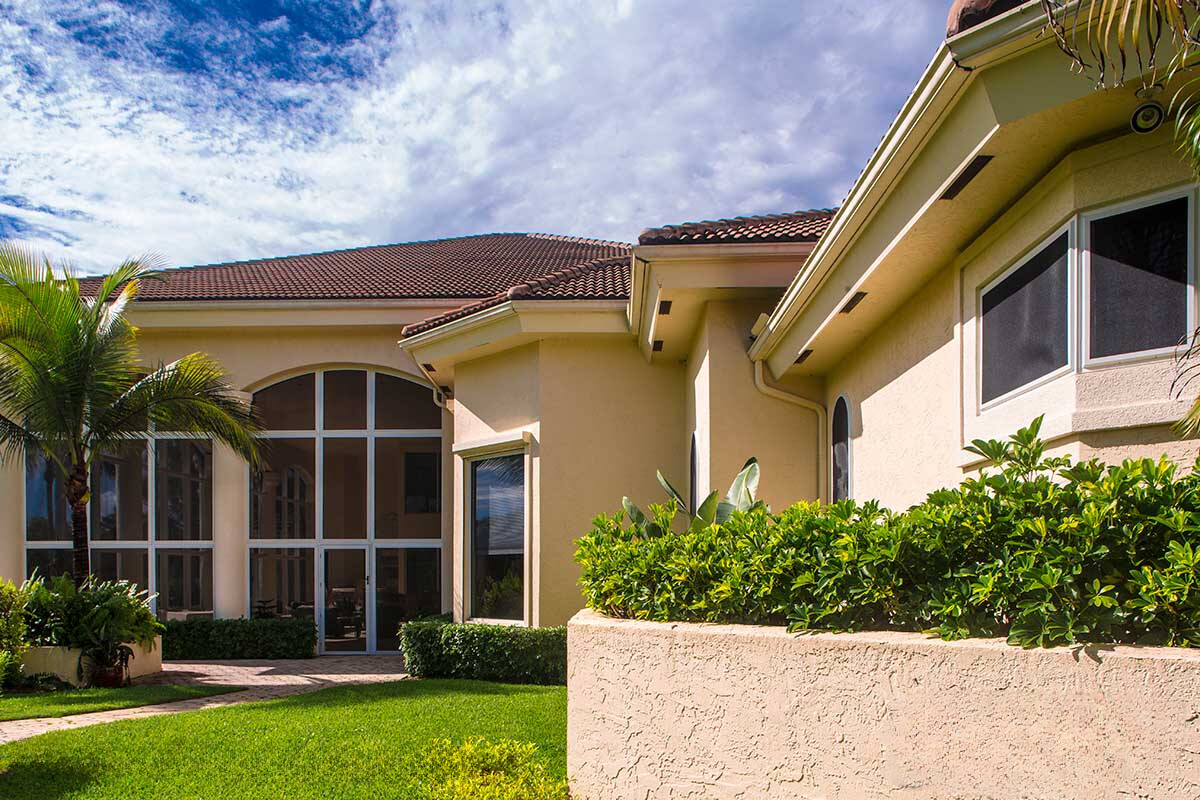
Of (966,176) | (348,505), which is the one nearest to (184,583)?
(348,505)

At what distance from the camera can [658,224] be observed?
32.2ft

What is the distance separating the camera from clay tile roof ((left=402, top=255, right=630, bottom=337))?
12.2 metres

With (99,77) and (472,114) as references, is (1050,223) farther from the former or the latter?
(99,77)

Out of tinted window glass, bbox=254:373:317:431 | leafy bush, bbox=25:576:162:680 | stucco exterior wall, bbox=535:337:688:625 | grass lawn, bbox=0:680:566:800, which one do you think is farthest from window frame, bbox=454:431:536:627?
leafy bush, bbox=25:576:162:680

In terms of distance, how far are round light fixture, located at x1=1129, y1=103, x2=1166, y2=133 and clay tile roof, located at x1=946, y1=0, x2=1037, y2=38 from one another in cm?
83

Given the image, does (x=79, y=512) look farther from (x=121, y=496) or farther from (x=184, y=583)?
(x=121, y=496)

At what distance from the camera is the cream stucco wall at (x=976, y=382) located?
4.61 metres

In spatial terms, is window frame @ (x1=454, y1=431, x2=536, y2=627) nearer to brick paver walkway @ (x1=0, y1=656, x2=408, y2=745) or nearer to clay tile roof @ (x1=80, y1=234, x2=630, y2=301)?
brick paver walkway @ (x1=0, y1=656, x2=408, y2=745)

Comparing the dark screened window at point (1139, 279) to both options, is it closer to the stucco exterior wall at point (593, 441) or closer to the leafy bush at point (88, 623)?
the stucco exterior wall at point (593, 441)

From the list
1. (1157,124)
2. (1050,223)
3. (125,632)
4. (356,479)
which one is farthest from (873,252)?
(356,479)

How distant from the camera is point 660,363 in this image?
42.3 ft

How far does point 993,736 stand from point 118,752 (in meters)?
7.51

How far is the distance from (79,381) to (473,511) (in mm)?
5773

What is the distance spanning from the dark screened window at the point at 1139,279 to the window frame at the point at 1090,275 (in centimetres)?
2
